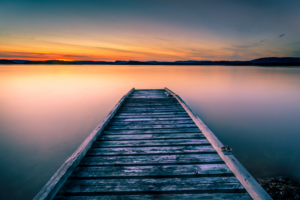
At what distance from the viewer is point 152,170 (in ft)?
8.93

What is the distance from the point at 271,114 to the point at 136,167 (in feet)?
34.3

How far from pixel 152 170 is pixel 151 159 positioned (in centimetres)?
33

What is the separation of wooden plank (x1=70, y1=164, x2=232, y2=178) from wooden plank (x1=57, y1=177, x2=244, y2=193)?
118 millimetres

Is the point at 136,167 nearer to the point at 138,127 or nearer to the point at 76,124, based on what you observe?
the point at 138,127

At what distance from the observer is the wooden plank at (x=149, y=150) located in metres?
3.24

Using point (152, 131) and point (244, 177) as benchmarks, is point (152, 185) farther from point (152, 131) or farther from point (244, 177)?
point (152, 131)

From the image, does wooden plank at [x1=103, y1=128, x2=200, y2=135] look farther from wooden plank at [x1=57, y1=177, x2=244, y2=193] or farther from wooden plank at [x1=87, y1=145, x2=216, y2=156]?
wooden plank at [x1=57, y1=177, x2=244, y2=193]

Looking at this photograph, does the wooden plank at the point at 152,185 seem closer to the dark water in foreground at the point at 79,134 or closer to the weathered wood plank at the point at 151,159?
the weathered wood plank at the point at 151,159

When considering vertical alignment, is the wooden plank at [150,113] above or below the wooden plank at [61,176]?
below

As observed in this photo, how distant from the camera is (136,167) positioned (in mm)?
2807

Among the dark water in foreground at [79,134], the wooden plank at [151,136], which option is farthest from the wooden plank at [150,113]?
the dark water in foreground at [79,134]

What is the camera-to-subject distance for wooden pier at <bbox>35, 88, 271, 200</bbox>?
225cm

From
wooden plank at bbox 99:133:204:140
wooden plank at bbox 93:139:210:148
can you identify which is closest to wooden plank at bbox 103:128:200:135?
wooden plank at bbox 99:133:204:140

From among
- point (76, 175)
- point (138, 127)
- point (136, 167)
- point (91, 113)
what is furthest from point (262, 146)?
point (91, 113)
